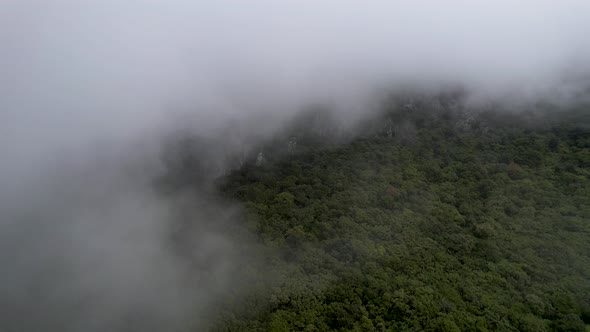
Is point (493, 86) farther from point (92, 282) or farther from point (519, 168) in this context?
point (92, 282)

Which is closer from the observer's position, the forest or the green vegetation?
the green vegetation

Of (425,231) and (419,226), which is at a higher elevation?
(419,226)

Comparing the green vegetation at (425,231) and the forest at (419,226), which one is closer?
the green vegetation at (425,231)

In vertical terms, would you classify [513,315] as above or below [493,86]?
below

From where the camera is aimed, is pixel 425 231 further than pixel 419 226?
No

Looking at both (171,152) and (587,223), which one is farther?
(171,152)

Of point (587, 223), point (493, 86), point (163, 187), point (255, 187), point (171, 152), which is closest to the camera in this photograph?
point (587, 223)

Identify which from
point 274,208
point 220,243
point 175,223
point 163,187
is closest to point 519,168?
point 274,208

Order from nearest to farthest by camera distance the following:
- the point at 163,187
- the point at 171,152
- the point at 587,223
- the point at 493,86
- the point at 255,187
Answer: the point at 587,223, the point at 255,187, the point at 163,187, the point at 171,152, the point at 493,86
